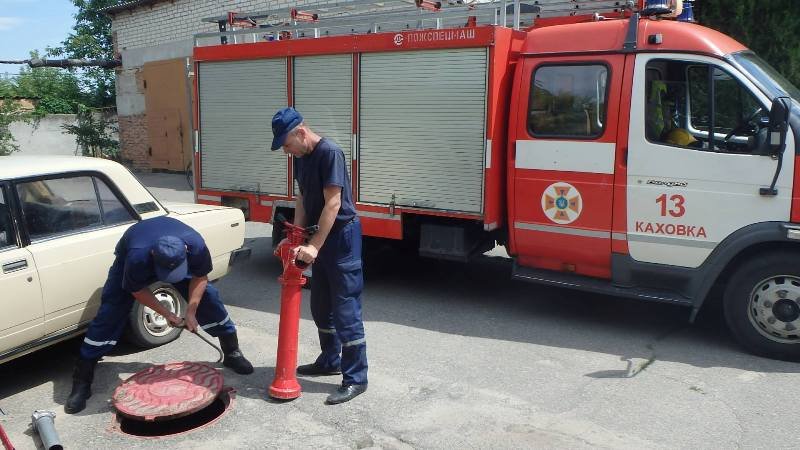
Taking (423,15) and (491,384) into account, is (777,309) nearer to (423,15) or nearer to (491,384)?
(491,384)

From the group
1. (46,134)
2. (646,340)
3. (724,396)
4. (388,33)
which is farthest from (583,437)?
(46,134)

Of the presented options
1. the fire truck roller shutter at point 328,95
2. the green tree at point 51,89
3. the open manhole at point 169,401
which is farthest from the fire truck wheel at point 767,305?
the green tree at point 51,89

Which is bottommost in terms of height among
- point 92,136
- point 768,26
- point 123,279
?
point 123,279

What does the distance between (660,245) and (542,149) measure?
118 cm

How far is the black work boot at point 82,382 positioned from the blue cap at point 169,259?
81cm

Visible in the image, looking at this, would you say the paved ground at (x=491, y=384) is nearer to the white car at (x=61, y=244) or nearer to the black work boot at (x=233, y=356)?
the black work boot at (x=233, y=356)

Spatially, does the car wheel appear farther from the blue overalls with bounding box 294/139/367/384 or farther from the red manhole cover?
the blue overalls with bounding box 294/139/367/384

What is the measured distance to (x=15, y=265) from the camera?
4.16 metres

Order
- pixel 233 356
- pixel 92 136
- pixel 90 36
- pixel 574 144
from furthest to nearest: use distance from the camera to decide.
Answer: pixel 90 36
pixel 92 136
pixel 574 144
pixel 233 356

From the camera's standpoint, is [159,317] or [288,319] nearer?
[288,319]

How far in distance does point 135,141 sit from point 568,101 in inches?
671

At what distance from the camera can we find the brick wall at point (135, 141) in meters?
19.4

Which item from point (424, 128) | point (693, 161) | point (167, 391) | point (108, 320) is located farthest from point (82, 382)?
point (693, 161)

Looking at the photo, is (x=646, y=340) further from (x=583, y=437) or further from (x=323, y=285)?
(x=323, y=285)
